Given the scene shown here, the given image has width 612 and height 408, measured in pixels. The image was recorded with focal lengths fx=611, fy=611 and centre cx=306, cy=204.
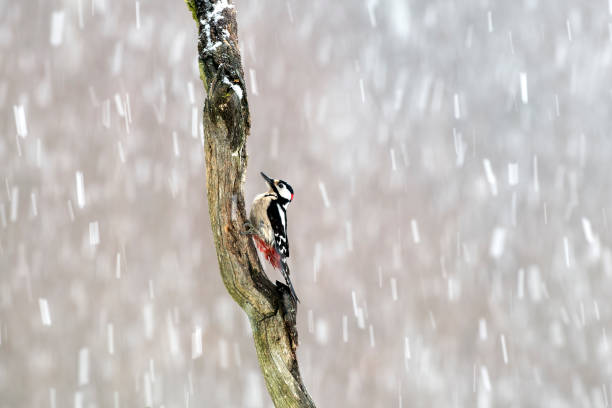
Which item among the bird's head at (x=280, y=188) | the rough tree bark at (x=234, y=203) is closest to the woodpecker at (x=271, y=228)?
the bird's head at (x=280, y=188)

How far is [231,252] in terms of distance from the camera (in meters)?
1.86

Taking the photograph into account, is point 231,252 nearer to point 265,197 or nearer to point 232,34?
point 265,197

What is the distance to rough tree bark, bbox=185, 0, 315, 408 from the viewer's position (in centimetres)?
182

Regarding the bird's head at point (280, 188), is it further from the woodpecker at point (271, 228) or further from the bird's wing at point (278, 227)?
the bird's wing at point (278, 227)

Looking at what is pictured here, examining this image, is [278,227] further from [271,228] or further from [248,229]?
[248,229]

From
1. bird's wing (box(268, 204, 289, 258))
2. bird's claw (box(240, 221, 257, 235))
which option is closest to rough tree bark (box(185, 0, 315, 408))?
bird's claw (box(240, 221, 257, 235))

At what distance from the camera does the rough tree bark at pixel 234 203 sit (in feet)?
5.96

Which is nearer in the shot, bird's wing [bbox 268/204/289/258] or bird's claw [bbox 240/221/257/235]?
bird's claw [bbox 240/221/257/235]

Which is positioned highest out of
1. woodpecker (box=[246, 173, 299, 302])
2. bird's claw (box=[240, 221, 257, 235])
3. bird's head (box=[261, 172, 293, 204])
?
bird's head (box=[261, 172, 293, 204])

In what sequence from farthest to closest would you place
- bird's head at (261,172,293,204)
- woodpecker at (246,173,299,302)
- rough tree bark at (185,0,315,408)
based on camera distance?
bird's head at (261,172,293,204), woodpecker at (246,173,299,302), rough tree bark at (185,0,315,408)

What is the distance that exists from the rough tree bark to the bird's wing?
0.20 m

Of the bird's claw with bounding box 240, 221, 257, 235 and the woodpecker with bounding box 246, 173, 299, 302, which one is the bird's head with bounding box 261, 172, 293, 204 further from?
the bird's claw with bounding box 240, 221, 257, 235

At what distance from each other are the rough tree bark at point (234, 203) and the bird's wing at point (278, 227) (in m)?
0.20

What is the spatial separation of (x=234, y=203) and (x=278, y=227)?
295mm
